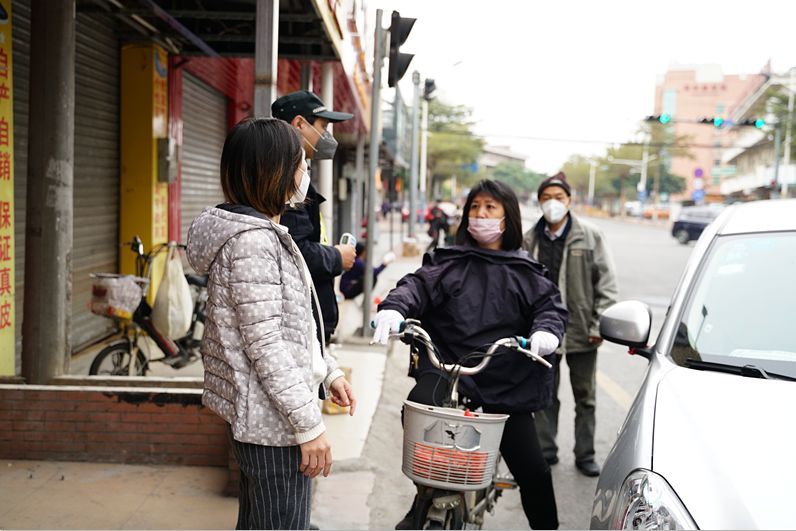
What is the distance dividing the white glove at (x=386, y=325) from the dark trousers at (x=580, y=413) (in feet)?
8.29

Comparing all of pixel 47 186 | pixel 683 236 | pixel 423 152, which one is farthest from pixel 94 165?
pixel 683 236

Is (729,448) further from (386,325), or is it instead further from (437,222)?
(437,222)

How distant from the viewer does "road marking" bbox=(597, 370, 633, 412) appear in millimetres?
7762

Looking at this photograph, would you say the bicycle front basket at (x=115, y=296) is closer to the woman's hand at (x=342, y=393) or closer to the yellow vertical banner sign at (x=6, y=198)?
the yellow vertical banner sign at (x=6, y=198)

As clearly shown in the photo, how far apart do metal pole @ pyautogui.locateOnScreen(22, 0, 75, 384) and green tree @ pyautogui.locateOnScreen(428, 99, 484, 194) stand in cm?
4923

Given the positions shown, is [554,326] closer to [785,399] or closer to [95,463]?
[785,399]

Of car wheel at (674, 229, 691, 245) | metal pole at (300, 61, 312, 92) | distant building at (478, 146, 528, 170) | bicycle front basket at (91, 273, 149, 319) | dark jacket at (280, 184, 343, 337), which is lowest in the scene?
car wheel at (674, 229, 691, 245)

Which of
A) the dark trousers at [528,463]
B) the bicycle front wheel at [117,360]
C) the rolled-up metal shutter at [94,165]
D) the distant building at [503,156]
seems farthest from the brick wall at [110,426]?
the distant building at [503,156]

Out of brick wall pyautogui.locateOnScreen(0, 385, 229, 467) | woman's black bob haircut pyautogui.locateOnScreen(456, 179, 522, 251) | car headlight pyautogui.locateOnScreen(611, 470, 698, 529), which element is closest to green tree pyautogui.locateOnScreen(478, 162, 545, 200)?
brick wall pyautogui.locateOnScreen(0, 385, 229, 467)

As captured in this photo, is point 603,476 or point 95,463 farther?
point 95,463

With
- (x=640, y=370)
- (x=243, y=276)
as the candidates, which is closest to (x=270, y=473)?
(x=243, y=276)

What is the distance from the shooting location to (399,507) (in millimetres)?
4891

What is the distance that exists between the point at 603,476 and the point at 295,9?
5324 mm

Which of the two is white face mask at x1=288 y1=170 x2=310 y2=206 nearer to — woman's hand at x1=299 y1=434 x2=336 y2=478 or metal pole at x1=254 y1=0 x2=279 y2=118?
woman's hand at x1=299 y1=434 x2=336 y2=478
